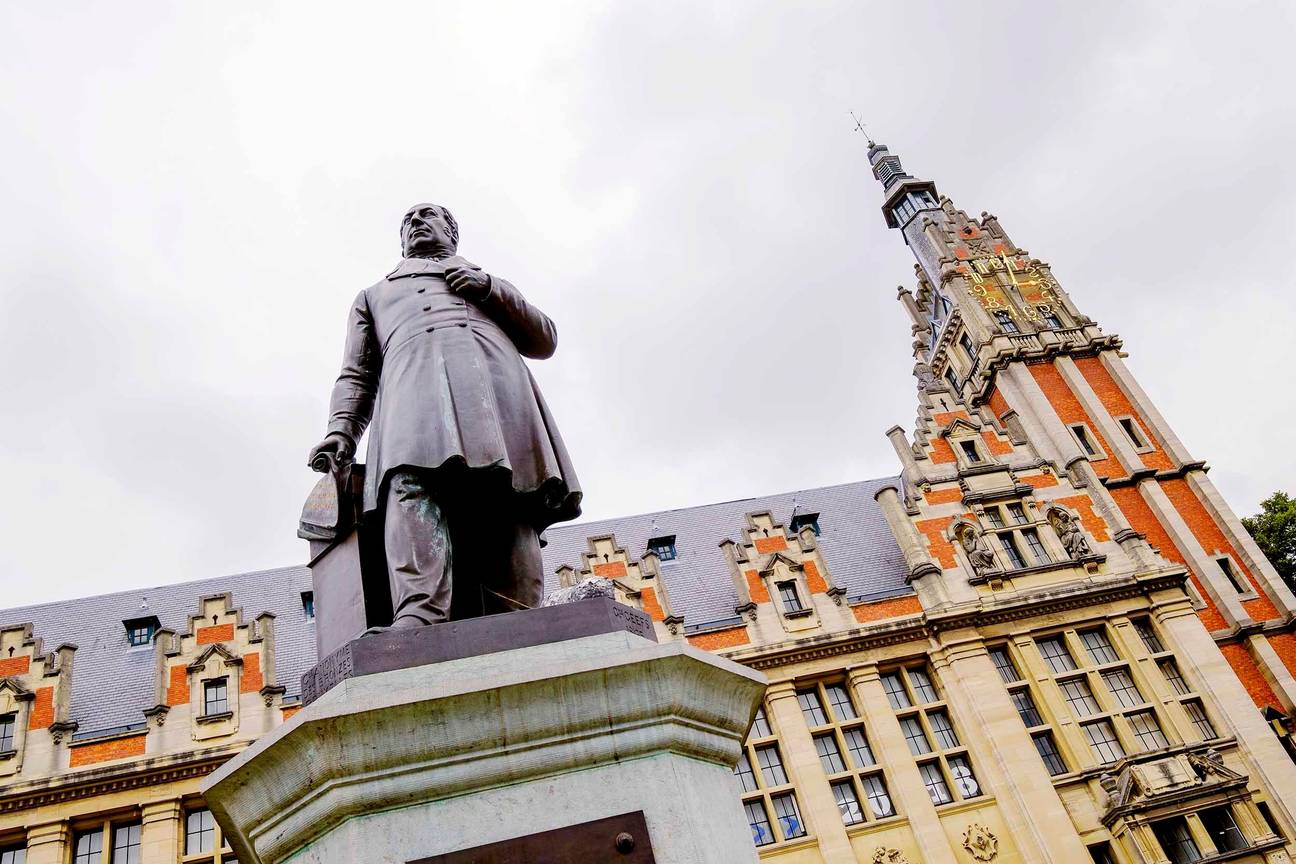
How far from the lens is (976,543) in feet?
71.7

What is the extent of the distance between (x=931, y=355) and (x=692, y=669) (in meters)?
35.8

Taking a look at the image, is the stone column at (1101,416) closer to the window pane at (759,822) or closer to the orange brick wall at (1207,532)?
the orange brick wall at (1207,532)

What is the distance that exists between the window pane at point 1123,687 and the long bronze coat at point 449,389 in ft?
63.5

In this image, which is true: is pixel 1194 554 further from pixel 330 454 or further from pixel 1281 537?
pixel 330 454

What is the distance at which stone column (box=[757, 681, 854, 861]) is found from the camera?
56.3 ft

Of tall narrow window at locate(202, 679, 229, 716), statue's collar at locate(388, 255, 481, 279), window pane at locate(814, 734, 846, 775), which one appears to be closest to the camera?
statue's collar at locate(388, 255, 481, 279)

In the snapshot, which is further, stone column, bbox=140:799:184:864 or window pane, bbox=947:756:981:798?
window pane, bbox=947:756:981:798

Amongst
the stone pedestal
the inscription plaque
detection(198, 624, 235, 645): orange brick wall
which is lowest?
the inscription plaque

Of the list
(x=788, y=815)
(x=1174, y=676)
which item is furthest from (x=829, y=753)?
(x=1174, y=676)

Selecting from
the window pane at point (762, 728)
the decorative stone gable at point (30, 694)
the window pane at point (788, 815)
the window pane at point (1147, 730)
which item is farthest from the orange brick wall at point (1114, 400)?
the decorative stone gable at point (30, 694)

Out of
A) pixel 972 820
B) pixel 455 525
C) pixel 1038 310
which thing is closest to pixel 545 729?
pixel 455 525

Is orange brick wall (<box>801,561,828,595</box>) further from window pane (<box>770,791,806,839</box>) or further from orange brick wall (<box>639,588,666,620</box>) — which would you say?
window pane (<box>770,791,806,839</box>)

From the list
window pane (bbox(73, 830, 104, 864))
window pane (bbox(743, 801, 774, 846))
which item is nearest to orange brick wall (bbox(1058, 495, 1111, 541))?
window pane (bbox(743, 801, 774, 846))

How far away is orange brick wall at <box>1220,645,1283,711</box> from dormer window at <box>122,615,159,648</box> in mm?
26129
